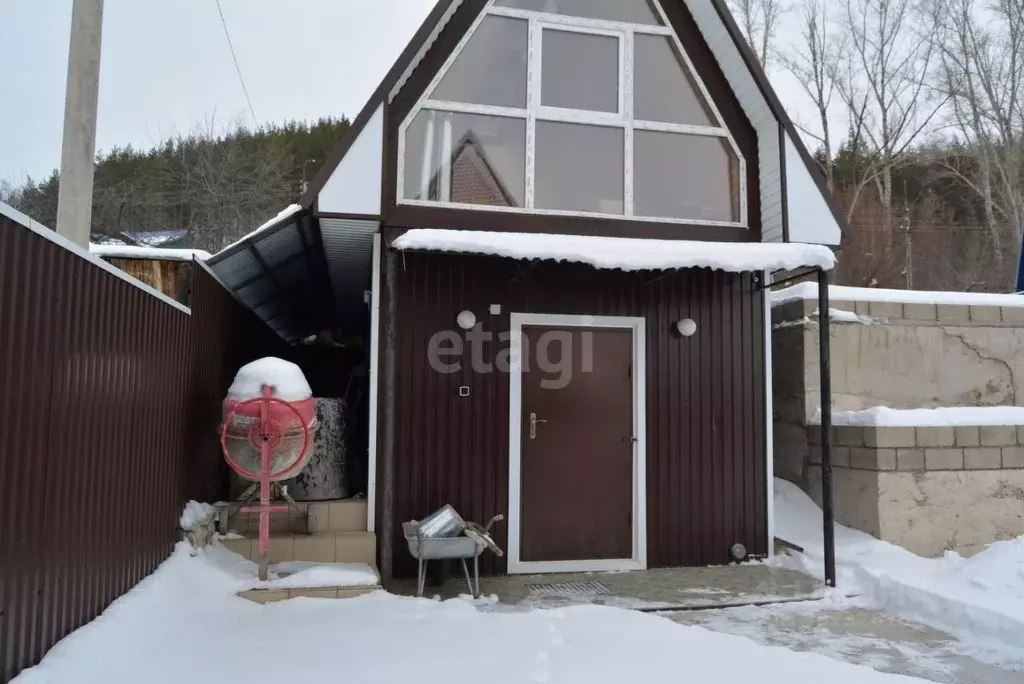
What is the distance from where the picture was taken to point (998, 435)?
6004 millimetres

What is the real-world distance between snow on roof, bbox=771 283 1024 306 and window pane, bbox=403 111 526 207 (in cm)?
331

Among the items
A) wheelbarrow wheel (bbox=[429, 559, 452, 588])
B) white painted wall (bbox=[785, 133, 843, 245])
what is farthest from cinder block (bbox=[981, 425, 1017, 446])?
wheelbarrow wheel (bbox=[429, 559, 452, 588])

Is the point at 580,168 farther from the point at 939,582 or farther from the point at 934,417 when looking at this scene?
the point at 939,582

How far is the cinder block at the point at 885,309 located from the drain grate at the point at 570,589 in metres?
4.07

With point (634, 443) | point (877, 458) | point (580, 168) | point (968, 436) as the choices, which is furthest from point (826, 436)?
point (580, 168)

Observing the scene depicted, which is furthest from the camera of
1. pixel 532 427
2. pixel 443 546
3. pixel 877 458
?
pixel 877 458

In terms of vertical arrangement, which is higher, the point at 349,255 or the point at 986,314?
the point at 349,255

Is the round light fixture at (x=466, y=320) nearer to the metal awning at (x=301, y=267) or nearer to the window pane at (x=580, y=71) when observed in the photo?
the metal awning at (x=301, y=267)

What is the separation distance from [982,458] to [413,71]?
18.7ft

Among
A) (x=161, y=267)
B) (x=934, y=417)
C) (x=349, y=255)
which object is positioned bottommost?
(x=934, y=417)

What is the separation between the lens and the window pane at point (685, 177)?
19.4 ft

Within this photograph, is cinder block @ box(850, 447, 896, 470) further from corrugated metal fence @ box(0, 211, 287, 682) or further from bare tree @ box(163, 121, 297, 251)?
bare tree @ box(163, 121, 297, 251)

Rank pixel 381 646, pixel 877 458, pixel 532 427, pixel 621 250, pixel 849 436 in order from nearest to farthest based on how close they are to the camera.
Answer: pixel 381 646, pixel 621 250, pixel 532 427, pixel 877 458, pixel 849 436

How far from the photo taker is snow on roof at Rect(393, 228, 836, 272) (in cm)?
473
